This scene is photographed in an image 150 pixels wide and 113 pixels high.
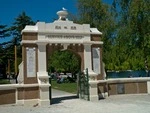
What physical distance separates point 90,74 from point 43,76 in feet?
10.8

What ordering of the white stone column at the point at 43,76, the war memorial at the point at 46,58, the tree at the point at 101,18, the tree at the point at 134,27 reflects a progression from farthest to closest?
the tree at the point at 101,18, the tree at the point at 134,27, the war memorial at the point at 46,58, the white stone column at the point at 43,76

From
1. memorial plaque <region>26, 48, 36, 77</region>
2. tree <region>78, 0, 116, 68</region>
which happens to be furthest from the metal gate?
tree <region>78, 0, 116, 68</region>

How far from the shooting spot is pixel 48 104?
19984mm

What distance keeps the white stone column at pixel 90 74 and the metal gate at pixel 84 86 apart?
0.70ft

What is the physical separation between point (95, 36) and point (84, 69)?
2440 millimetres

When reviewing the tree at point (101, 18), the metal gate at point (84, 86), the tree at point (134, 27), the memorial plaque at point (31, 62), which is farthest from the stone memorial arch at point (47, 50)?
the tree at point (101, 18)

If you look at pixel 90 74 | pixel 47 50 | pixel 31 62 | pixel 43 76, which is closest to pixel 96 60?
pixel 90 74

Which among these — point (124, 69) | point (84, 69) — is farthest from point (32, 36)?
point (124, 69)

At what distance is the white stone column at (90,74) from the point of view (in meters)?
21.4

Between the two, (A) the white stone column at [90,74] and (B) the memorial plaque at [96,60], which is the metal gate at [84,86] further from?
(B) the memorial plaque at [96,60]

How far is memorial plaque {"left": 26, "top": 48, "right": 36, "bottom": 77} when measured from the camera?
810 inches

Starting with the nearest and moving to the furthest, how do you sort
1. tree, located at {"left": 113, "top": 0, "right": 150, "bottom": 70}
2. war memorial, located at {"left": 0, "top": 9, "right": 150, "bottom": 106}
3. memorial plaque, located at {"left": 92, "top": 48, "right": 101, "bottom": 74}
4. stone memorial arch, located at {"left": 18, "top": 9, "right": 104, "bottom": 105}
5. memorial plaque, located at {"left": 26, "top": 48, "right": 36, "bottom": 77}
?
war memorial, located at {"left": 0, "top": 9, "right": 150, "bottom": 106} → stone memorial arch, located at {"left": 18, "top": 9, "right": 104, "bottom": 105} → memorial plaque, located at {"left": 26, "top": 48, "right": 36, "bottom": 77} → memorial plaque, located at {"left": 92, "top": 48, "right": 101, "bottom": 74} → tree, located at {"left": 113, "top": 0, "right": 150, "bottom": 70}

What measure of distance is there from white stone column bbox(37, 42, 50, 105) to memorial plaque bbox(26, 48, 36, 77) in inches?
12.7

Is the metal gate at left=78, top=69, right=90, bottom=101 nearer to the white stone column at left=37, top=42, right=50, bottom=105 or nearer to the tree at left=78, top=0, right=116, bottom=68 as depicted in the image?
the white stone column at left=37, top=42, right=50, bottom=105
